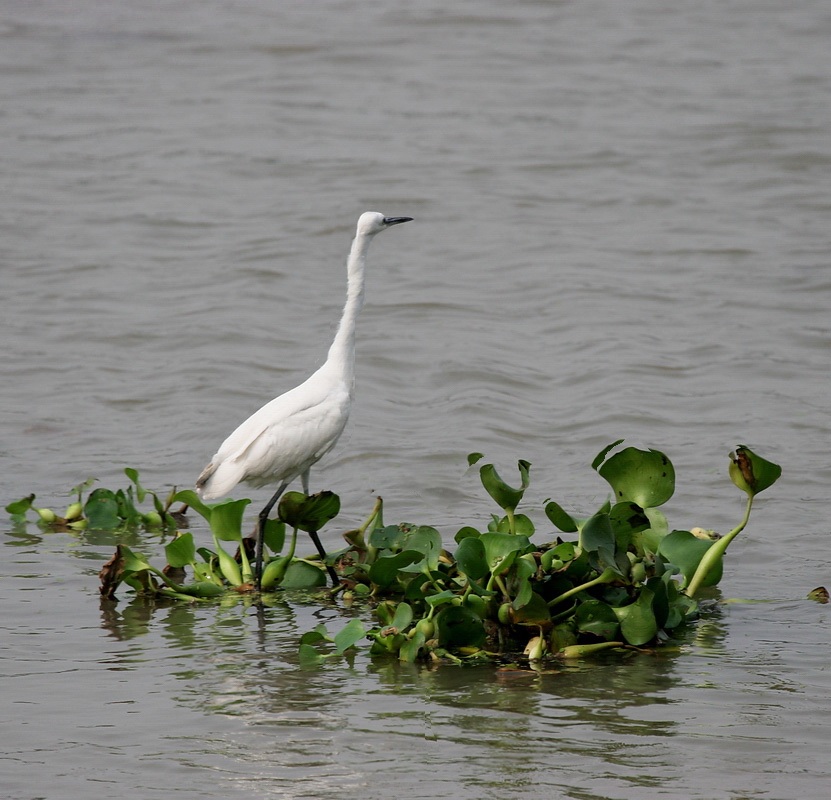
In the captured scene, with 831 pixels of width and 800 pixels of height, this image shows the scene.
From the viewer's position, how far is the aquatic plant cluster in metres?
4.50

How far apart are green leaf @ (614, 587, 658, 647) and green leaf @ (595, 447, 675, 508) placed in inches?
18.7

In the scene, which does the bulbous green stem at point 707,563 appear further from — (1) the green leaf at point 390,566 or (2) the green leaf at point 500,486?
(1) the green leaf at point 390,566

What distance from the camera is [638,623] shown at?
14.8 ft

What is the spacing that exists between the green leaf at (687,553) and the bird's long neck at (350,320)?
174 centimetres

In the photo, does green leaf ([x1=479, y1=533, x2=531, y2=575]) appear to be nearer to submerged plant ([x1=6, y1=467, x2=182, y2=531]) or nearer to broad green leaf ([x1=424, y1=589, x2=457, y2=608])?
broad green leaf ([x1=424, y1=589, x2=457, y2=608])

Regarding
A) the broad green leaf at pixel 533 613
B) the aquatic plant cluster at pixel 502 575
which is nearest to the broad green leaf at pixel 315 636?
the aquatic plant cluster at pixel 502 575

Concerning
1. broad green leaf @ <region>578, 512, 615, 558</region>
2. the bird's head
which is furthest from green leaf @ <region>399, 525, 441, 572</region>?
the bird's head

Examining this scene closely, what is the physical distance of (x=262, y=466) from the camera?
5762mm

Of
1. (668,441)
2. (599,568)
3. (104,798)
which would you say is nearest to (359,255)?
(599,568)

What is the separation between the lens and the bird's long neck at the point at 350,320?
6020mm

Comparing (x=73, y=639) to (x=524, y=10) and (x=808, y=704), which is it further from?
(x=524, y=10)

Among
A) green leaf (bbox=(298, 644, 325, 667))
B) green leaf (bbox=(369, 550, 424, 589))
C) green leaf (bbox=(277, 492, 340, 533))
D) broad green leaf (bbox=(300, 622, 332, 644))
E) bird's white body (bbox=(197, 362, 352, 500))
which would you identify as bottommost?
green leaf (bbox=(298, 644, 325, 667))

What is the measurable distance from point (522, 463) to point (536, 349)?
4.99 metres

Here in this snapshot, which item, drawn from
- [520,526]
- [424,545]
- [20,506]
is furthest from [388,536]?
[20,506]
